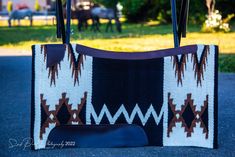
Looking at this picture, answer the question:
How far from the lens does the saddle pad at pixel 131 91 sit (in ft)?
14.6

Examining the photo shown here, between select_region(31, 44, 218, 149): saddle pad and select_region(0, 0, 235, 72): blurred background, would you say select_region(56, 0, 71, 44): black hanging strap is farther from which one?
select_region(0, 0, 235, 72): blurred background

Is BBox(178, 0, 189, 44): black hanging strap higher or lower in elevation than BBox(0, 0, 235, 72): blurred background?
higher

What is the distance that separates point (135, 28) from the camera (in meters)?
27.9

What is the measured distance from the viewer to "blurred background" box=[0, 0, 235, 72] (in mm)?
16595

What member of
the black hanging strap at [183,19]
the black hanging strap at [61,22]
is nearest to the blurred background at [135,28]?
the black hanging strap at [183,19]

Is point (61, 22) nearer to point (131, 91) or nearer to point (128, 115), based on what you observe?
point (131, 91)

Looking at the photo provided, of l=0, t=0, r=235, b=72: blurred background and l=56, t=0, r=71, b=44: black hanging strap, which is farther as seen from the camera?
l=0, t=0, r=235, b=72: blurred background

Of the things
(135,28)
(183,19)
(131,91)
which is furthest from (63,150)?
(135,28)

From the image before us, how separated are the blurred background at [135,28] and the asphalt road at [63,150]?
4860 millimetres

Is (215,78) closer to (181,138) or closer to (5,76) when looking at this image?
(181,138)

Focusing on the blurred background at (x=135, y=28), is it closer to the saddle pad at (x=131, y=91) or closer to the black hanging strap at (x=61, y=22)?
the black hanging strap at (x=61, y=22)

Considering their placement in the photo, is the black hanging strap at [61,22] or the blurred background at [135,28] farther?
the blurred background at [135,28]

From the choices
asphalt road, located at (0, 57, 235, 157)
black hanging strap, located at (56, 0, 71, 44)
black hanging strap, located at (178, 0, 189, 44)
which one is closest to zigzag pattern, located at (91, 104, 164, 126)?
asphalt road, located at (0, 57, 235, 157)

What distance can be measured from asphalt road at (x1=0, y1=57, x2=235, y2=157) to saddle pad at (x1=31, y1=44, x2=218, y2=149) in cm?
14
